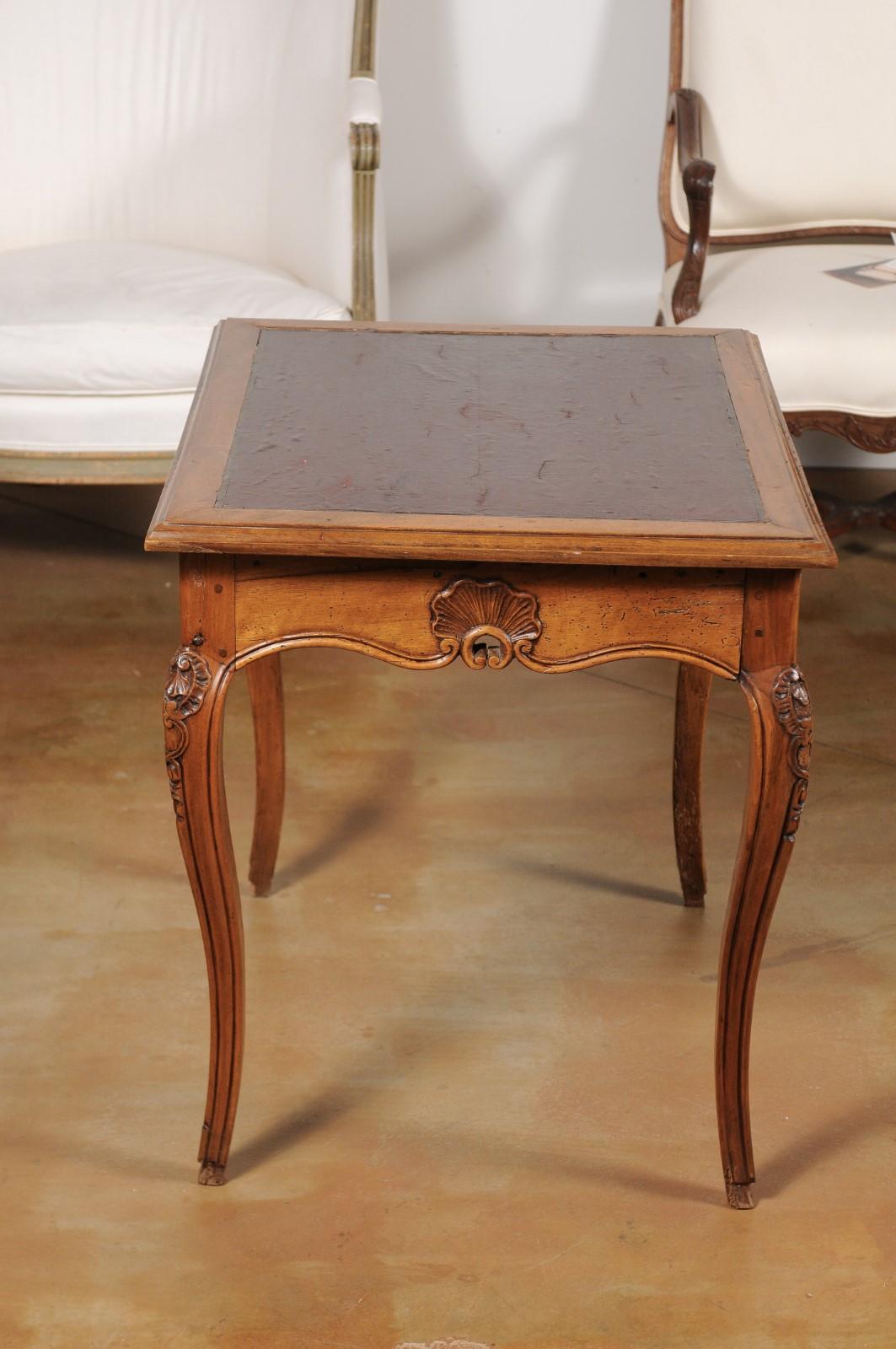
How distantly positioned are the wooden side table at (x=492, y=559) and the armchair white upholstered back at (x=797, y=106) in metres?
1.57

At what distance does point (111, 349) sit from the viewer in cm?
266

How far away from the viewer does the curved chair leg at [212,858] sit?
142 centimetres

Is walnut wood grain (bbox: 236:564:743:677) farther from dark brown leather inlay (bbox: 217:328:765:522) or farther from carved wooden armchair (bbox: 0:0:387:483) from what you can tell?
carved wooden armchair (bbox: 0:0:387:483)

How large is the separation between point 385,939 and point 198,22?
2.11m

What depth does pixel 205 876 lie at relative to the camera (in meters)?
1.51

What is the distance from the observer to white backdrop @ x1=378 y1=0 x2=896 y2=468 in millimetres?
3475

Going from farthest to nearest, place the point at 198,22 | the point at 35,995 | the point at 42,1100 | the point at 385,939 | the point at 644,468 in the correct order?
the point at 198,22 < the point at 385,939 < the point at 35,995 < the point at 42,1100 < the point at 644,468

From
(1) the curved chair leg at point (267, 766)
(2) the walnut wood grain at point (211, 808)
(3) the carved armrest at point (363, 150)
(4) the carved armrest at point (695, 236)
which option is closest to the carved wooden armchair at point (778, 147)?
(4) the carved armrest at point (695, 236)

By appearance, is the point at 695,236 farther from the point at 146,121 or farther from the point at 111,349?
the point at 146,121

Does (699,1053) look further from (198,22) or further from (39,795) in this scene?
(198,22)

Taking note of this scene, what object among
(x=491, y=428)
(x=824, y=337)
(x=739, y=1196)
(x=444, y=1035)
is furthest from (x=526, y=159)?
(x=739, y=1196)

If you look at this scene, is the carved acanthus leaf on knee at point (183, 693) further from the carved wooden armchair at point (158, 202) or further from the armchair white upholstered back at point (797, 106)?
the armchair white upholstered back at point (797, 106)

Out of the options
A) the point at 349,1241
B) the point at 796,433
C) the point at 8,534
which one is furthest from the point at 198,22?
the point at 349,1241

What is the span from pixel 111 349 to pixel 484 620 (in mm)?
1491
